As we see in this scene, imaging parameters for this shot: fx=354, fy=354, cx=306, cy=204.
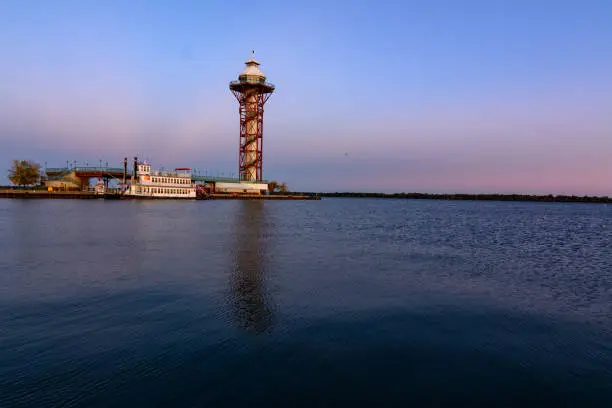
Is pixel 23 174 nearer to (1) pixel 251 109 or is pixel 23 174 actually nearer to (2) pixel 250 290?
(1) pixel 251 109

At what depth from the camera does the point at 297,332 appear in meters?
11.8

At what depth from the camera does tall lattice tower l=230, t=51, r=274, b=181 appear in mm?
142500

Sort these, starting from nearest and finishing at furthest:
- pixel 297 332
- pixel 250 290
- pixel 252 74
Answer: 1. pixel 297 332
2. pixel 250 290
3. pixel 252 74

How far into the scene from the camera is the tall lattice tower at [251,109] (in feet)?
468

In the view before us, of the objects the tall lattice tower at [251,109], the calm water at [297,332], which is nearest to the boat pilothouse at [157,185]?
the tall lattice tower at [251,109]

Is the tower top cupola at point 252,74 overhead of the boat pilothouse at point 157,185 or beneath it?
overhead

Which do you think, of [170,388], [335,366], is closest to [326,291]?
[335,366]

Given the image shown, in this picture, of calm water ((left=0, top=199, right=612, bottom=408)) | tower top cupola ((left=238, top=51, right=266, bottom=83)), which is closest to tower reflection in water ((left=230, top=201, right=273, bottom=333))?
calm water ((left=0, top=199, right=612, bottom=408))

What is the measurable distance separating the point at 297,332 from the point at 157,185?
115 metres

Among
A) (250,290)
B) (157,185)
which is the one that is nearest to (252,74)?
(157,185)

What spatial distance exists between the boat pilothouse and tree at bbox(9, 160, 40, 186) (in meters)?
38.5

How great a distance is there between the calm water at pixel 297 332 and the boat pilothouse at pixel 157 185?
94391 millimetres

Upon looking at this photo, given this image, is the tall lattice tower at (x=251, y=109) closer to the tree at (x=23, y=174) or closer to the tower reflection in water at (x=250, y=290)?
the tree at (x=23, y=174)

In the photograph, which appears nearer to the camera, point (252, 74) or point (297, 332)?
point (297, 332)
